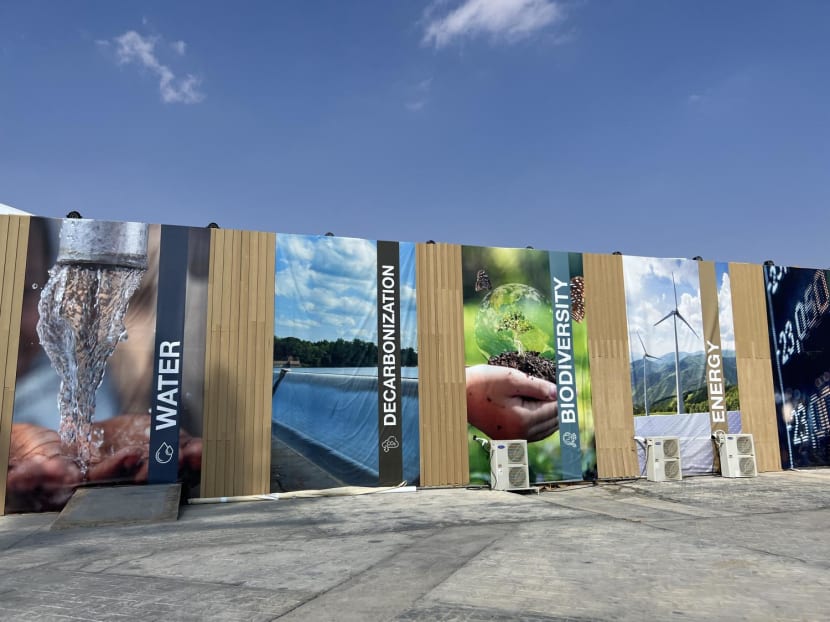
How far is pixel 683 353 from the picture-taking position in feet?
54.6

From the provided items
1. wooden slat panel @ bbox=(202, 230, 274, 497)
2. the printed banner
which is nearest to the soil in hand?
wooden slat panel @ bbox=(202, 230, 274, 497)

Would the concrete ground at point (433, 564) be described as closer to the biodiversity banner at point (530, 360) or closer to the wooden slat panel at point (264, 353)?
the wooden slat panel at point (264, 353)

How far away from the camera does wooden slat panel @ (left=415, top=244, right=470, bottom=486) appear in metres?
14.2

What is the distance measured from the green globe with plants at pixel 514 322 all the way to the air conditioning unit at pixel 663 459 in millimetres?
3499

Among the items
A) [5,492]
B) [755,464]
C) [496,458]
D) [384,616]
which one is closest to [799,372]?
[755,464]

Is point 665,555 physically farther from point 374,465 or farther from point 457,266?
point 457,266

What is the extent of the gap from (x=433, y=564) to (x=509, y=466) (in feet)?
24.4

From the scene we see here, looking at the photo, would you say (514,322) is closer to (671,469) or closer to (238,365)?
(671,469)

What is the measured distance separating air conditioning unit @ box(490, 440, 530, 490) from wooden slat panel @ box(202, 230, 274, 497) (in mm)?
5163

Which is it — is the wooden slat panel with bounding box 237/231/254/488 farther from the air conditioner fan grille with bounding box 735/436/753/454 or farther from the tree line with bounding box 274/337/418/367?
the air conditioner fan grille with bounding box 735/436/753/454

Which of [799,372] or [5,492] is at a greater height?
[799,372]

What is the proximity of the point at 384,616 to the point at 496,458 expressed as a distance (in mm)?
9285

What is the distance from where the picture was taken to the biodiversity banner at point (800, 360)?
17.4 m

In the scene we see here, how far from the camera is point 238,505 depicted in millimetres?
12086
